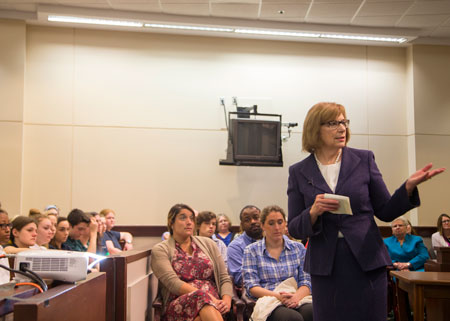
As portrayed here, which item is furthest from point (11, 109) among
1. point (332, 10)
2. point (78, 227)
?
point (332, 10)

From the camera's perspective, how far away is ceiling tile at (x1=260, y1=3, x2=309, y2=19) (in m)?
6.49

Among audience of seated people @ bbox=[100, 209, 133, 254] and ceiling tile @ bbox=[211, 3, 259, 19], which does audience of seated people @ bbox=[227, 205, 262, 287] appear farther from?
Answer: ceiling tile @ bbox=[211, 3, 259, 19]

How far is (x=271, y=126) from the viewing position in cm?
657

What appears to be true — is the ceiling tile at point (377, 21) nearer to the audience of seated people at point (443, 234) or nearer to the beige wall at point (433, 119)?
the beige wall at point (433, 119)

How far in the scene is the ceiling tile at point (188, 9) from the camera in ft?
21.4

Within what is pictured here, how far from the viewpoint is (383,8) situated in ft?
21.5

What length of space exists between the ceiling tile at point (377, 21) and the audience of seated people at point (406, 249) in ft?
9.41

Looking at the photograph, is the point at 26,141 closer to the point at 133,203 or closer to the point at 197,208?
the point at 133,203

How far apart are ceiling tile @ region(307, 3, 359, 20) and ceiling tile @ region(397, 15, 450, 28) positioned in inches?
32.4

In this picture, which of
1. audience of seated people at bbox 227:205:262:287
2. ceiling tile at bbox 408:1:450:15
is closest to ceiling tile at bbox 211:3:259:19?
ceiling tile at bbox 408:1:450:15

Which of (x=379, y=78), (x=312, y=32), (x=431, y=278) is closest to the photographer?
(x=431, y=278)

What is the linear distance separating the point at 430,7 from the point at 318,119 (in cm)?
556

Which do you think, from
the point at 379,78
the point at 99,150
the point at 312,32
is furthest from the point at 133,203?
the point at 379,78

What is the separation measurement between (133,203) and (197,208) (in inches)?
35.5
